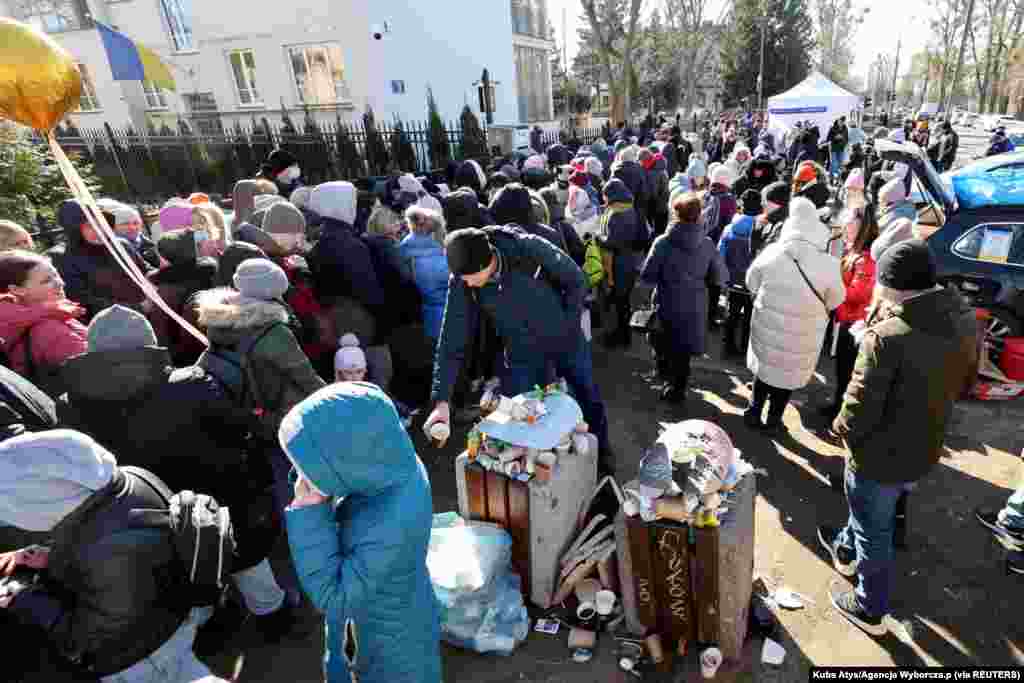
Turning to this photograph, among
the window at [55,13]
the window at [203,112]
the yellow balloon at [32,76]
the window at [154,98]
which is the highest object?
the window at [55,13]

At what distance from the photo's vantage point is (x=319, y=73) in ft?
52.9

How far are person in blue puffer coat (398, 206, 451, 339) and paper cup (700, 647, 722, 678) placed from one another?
3.05 m

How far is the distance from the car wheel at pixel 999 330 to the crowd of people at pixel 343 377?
1110mm

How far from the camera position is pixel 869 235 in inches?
179

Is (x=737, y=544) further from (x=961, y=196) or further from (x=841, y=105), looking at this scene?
(x=841, y=105)

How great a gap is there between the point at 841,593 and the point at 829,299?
1995mm

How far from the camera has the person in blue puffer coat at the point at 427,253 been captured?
4445 mm

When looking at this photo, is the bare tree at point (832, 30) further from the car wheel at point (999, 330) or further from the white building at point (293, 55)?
the car wheel at point (999, 330)

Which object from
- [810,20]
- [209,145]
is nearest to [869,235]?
[209,145]

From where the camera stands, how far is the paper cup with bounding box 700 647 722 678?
265 cm

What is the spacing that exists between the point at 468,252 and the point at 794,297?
8.02ft

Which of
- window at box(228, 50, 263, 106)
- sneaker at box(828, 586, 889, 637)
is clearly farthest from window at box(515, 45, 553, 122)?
sneaker at box(828, 586, 889, 637)

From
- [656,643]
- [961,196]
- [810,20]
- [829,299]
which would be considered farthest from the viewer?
[810,20]

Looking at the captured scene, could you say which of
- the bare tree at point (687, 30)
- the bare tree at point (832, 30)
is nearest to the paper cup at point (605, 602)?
the bare tree at point (687, 30)
